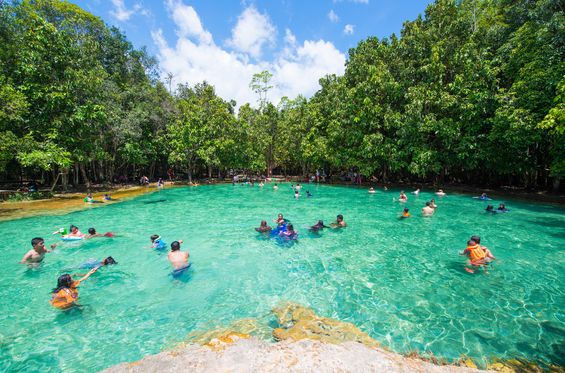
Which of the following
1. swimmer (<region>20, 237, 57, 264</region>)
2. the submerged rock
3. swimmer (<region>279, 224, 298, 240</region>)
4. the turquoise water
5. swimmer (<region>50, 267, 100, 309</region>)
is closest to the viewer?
the submerged rock

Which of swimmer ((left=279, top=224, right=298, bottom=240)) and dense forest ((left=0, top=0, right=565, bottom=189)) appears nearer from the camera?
swimmer ((left=279, top=224, right=298, bottom=240))

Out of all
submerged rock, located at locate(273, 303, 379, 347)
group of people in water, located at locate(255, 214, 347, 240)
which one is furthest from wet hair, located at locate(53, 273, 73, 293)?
group of people in water, located at locate(255, 214, 347, 240)

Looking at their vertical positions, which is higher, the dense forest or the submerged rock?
the dense forest

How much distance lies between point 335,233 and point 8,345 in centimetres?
1242

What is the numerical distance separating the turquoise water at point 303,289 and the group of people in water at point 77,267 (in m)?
0.31

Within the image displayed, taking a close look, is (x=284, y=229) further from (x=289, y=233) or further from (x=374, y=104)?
(x=374, y=104)

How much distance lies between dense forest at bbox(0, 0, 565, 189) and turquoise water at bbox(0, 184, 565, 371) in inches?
355

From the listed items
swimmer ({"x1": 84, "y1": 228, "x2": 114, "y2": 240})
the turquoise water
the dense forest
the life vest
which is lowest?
the turquoise water

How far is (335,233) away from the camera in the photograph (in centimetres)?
1441

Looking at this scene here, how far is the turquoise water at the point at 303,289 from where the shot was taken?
598 cm

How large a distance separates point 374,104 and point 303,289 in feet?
94.3

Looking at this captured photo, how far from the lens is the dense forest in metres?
20.5

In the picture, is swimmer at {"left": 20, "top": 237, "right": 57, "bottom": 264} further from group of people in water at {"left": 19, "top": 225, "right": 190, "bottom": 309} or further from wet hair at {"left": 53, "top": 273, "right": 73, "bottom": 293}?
wet hair at {"left": 53, "top": 273, "right": 73, "bottom": 293}

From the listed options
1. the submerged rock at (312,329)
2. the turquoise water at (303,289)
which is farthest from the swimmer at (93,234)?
the submerged rock at (312,329)
